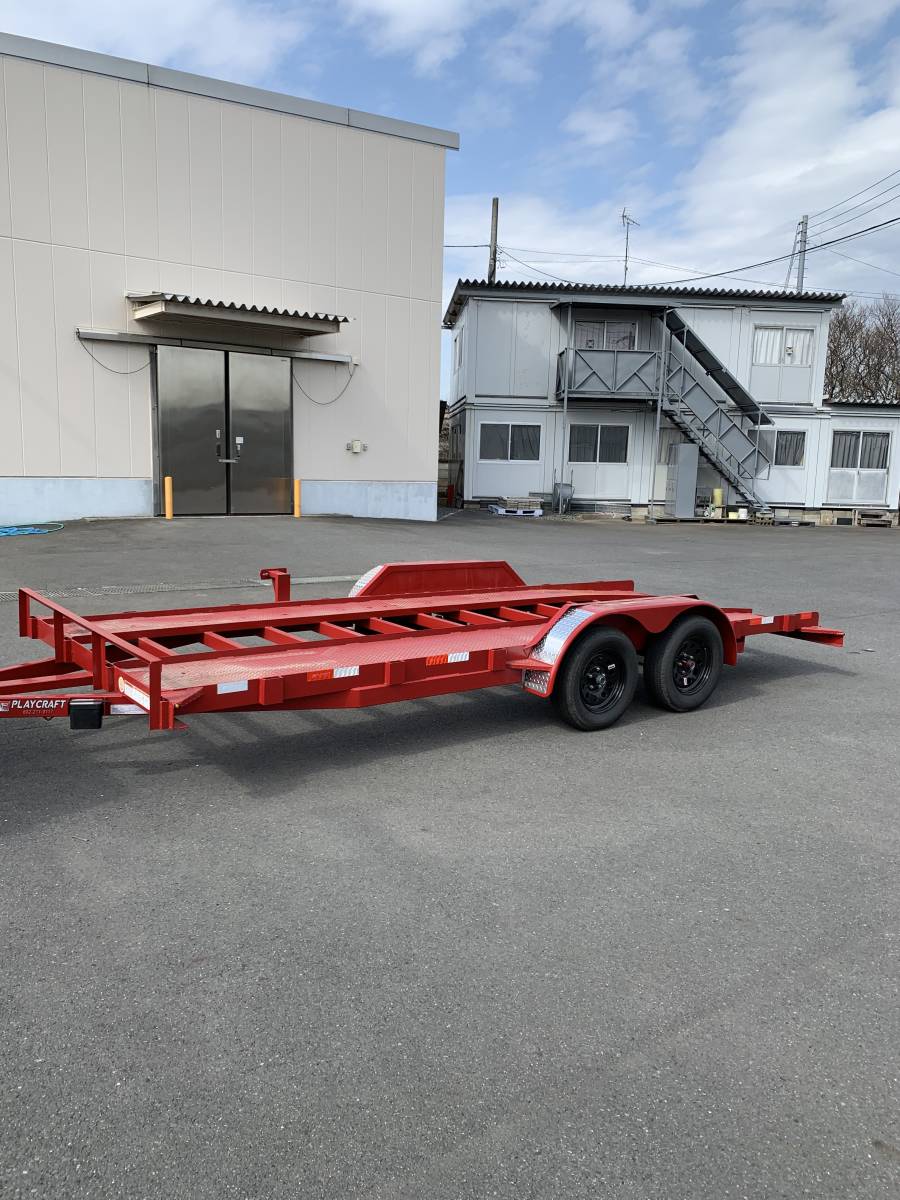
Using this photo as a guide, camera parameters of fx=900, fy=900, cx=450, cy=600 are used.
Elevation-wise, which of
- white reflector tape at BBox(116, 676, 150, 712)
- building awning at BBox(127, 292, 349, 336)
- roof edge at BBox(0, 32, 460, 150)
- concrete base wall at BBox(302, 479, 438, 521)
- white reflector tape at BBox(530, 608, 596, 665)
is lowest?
white reflector tape at BBox(116, 676, 150, 712)

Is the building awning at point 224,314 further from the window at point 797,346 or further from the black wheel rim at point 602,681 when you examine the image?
the window at point 797,346

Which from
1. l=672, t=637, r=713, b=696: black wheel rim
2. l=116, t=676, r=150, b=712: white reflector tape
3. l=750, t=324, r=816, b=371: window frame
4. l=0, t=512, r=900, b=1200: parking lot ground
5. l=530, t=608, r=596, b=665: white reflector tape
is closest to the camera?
l=0, t=512, r=900, b=1200: parking lot ground

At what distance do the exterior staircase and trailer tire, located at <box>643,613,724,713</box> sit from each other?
77.7 ft

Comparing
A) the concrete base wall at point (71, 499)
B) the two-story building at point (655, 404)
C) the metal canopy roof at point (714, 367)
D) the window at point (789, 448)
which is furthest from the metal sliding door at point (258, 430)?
the window at point (789, 448)

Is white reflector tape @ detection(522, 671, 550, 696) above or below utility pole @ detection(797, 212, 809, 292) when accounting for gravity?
below

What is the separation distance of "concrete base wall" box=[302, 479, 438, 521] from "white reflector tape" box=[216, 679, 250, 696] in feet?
55.5

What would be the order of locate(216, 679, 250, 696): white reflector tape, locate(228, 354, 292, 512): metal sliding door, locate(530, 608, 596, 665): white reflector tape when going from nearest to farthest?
locate(216, 679, 250, 696): white reflector tape < locate(530, 608, 596, 665): white reflector tape < locate(228, 354, 292, 512): metal sliding door

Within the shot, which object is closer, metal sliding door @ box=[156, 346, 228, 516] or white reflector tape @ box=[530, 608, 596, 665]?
white reflector tape @ box=[530, 608, 596, 665]

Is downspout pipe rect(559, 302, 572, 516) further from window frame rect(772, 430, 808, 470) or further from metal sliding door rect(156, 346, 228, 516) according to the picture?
metal sliding door rect(156, 346, 228, 516)

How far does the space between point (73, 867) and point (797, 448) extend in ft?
101

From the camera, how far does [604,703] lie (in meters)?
6.07

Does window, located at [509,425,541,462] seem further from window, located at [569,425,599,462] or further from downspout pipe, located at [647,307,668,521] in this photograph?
downspout pipe, located at [647,307,668,521]

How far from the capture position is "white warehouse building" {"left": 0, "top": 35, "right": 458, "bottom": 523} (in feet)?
57.7

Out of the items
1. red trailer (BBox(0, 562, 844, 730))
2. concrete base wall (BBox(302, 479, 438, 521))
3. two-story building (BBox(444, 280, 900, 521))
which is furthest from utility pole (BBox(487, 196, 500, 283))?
red trailer (BBox(0, 562, 844, 730))
